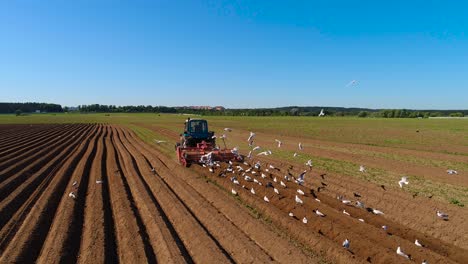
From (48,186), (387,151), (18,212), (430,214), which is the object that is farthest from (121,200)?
(387,151)

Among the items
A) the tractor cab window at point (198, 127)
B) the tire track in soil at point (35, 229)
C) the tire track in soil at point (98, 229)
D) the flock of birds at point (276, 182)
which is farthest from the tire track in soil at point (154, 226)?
the tractor cab window at point (198, 127)

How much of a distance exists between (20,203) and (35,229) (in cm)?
292

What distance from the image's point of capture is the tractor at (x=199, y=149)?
56.6ft

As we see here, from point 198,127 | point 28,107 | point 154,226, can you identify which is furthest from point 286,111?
point 28,107

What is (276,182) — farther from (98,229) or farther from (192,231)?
(98,229)

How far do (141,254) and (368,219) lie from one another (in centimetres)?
546

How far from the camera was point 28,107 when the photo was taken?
535 ft

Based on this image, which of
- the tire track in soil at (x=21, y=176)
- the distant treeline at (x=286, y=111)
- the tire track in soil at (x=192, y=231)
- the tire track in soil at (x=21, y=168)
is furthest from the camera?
the distant treeline at (x=286, y=111)

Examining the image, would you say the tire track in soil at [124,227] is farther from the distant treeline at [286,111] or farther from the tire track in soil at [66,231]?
the distant treeline at [286,111]

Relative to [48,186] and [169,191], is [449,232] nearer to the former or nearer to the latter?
[169,191]

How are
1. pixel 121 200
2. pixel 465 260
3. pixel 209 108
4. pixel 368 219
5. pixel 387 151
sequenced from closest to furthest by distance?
pixel 465 260, pixel 368 219, pixel 121 200, pixel 387 151, pixel 209 108

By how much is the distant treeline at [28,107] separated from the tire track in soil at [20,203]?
157582 millimetres

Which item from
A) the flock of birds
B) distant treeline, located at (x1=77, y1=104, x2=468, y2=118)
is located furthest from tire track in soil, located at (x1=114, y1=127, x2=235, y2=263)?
distant treeline, located at (x1=77, y1=104, x2=468, y2=118)

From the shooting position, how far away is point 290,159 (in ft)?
66.4
